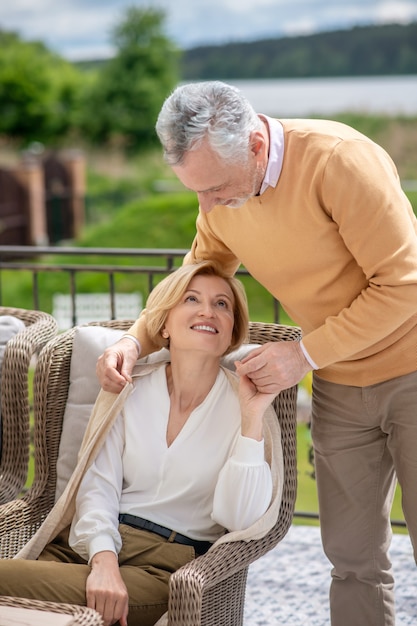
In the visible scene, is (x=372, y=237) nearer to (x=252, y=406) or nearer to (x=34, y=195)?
(x=252, y=406)

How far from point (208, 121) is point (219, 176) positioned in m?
0.11

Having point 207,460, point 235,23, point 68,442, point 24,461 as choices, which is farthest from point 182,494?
point 235,23

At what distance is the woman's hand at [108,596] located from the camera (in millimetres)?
1649

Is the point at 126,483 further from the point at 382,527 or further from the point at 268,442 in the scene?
the point at 382,527

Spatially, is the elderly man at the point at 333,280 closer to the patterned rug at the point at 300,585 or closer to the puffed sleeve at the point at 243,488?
the puffed sleeve at the point at 243,488

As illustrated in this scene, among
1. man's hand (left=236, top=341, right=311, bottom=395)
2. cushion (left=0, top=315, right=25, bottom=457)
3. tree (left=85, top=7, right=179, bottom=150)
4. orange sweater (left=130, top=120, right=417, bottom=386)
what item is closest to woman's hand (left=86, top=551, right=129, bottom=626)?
man's hand (left=236, top=341, right=311, bottom=395)

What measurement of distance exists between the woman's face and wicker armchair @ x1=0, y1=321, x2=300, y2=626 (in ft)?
0.59

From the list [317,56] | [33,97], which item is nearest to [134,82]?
[33,97]

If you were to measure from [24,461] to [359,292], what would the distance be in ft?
3.43

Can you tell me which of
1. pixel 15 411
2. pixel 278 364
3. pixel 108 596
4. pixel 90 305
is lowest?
pixel 90 305

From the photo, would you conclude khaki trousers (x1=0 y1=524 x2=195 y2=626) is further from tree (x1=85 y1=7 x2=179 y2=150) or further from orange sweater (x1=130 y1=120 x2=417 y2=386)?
tree (x1=85 y1=7 x2=179 y2=150)

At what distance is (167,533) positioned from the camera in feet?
6.05

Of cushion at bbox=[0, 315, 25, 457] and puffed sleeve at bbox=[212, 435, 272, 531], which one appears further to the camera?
cushion at bbox=[0, 315, 25, 457]

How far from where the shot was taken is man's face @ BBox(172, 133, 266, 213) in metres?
1.57
